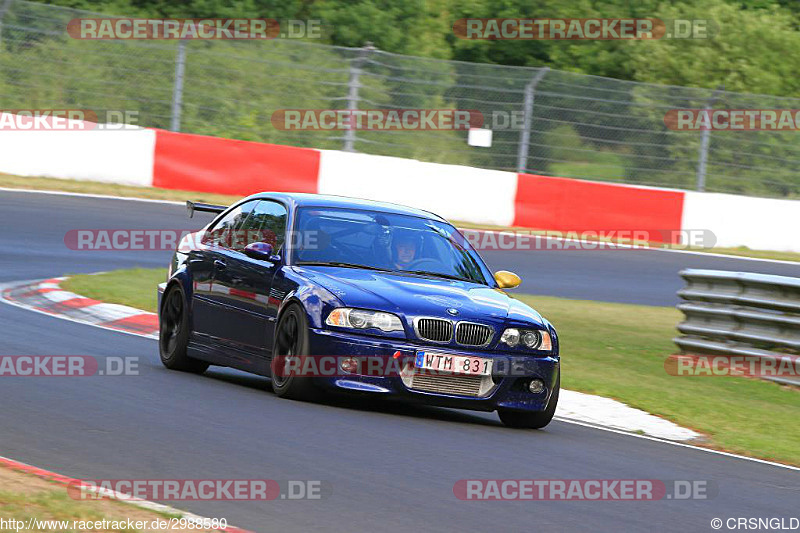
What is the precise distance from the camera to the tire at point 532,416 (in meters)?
9.50

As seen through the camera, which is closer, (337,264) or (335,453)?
(335,453)

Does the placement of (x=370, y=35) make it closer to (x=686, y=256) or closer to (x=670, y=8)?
(x=670, y=8)

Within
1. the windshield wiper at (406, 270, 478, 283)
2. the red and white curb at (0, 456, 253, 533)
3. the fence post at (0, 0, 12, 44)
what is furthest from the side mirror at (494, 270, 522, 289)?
the fence post at (0, 0, 12, 44)

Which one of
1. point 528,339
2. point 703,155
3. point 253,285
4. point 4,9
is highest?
point 4,9

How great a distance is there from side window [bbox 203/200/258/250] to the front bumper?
1.84 m

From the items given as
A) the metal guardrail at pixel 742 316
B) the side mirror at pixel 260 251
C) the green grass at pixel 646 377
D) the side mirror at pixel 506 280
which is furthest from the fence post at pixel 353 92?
the side mirror at pixel 260 251

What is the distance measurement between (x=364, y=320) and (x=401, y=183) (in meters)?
15.5

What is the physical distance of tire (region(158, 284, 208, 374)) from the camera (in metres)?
10.8

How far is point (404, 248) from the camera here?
400 inches

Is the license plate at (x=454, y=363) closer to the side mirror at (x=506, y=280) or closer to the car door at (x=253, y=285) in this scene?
the car door at (x=253, y=285)

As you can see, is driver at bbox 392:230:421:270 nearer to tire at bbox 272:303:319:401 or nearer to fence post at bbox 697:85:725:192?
tire at bbox 272:303:319:401

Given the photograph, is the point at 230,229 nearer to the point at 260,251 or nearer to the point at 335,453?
the point at 260,251

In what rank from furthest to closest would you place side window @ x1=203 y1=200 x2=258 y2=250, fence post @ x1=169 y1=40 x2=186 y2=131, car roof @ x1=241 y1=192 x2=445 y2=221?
fence post @ x1=169 y1=40 x2=186 y2=131 < side window @ x1=203 y1=200 x2=258 y2=250 < car roof @ x1=241 y1=192 x2=445 y2=221

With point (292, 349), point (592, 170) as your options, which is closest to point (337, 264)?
point (292, 349)
